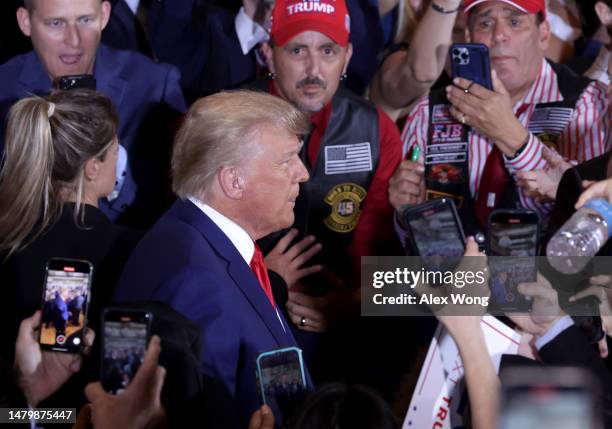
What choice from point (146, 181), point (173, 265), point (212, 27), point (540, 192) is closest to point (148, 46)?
point (212, 27)

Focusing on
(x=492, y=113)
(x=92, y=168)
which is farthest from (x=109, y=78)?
(x=492, y=113)

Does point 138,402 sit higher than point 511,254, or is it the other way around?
point 511,254

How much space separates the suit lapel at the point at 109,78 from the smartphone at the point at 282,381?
2.02m

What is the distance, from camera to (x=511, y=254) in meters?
2.75

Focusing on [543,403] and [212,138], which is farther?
[212,138]

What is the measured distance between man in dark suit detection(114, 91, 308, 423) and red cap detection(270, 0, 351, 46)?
1.05 meters

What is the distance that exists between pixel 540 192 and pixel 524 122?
40cm

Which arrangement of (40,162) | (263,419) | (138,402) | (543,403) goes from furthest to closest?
(40,162) → (263,419) → (138,402) → (543,403)

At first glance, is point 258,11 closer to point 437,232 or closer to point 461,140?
point 461,140

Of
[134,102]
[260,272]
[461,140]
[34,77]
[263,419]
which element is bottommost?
[263,419]

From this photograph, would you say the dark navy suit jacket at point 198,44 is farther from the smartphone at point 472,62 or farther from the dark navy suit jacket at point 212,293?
the dark navy suit jacket at point 212,293

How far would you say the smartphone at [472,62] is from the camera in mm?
3664
